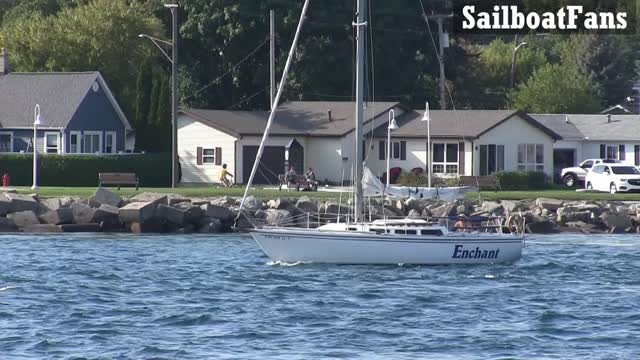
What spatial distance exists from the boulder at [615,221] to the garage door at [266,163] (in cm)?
2015

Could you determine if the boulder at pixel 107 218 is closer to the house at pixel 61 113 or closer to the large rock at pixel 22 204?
the large rock at pixel 22 204

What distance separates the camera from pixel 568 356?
2897cm

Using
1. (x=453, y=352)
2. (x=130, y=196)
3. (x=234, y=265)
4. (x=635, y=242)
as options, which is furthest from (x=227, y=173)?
(x=453, y=352)

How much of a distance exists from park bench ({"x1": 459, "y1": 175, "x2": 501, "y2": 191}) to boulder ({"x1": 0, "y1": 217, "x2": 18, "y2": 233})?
66.8ft

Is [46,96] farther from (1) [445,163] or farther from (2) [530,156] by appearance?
(2) [530,156]

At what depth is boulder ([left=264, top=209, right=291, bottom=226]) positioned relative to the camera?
5756cm

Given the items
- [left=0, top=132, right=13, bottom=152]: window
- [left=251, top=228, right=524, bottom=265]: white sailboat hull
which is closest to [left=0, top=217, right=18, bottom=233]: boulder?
[left=0, top=132, right=13, bottom=152]: window

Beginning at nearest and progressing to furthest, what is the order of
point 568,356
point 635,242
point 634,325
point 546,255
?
point 568,356, point 634,325, point 546,255, point 635,242

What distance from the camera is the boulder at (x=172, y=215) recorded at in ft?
194

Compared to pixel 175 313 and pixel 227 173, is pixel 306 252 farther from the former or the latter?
pixel 227 173

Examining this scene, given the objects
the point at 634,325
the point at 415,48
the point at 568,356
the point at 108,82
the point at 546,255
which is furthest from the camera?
the point at 415,48

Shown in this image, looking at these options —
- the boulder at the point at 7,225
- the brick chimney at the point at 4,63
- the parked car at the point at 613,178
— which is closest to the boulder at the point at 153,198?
the boulder at the point at 7,225

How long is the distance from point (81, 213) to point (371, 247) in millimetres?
19813

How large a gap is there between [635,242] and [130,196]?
802 inches
